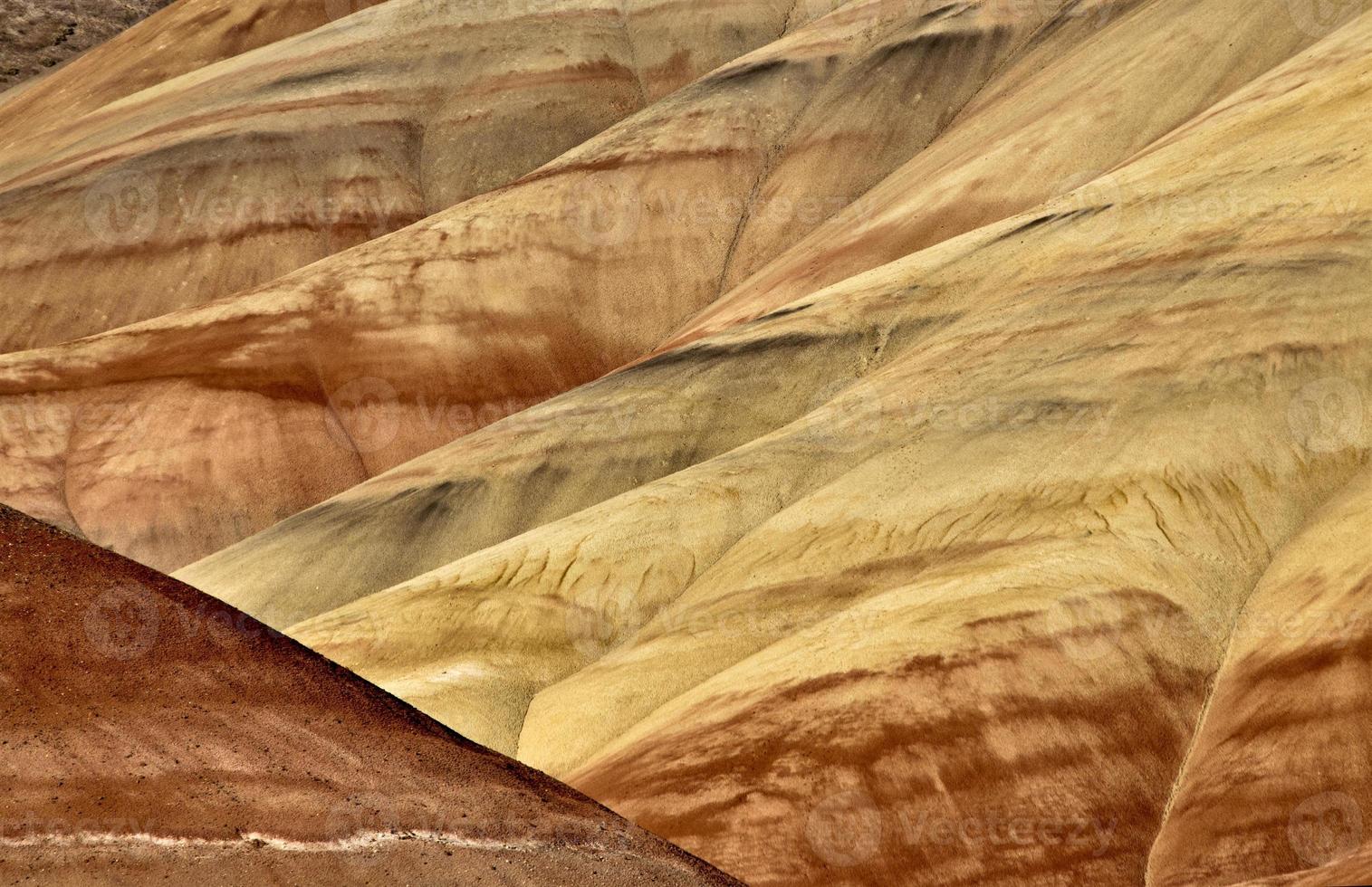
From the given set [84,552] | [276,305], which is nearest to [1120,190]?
[84,552]

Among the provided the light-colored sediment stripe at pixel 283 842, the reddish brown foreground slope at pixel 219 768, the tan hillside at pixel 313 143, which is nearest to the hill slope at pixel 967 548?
the reddish brown foreground slope at pixel 219 768

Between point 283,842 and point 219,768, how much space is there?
703mm

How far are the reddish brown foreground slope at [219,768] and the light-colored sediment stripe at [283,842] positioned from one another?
12 millimetres

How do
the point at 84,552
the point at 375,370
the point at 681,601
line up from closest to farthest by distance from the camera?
1. the point at 84,552
2. the point at 681,601
3. the point at 375,370

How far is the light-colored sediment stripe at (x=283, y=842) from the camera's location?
371 inches

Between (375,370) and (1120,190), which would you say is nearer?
(1120,190)

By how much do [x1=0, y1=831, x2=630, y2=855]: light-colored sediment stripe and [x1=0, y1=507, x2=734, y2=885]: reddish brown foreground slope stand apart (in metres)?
0.01

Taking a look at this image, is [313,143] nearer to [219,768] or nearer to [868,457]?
[868,457]

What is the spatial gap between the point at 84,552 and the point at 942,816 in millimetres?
9974

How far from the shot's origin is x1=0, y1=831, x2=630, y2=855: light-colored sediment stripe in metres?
9.41

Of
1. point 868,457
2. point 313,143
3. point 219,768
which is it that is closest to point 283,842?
point 219,768

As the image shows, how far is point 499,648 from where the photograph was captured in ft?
83.8

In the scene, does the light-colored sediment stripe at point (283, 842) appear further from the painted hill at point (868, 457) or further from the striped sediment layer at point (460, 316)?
the striped sediment layer at point (460, 316)

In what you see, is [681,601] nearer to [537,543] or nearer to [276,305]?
[537,543]
